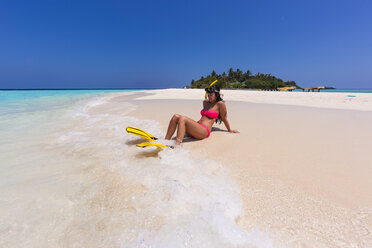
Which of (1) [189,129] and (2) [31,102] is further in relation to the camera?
(2) [31,102]

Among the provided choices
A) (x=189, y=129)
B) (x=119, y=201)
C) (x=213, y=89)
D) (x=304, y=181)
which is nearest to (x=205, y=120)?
(x=189, y=129)

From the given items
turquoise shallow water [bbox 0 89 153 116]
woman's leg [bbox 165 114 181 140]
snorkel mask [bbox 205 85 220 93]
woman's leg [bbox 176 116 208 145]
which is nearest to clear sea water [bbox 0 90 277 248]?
woman's leg [bbox 176 116 208 145]

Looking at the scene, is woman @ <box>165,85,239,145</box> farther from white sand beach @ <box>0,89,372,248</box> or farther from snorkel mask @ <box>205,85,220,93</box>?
white sand beach @ <box>0,89,372,248</box>

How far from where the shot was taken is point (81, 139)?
3.89 m

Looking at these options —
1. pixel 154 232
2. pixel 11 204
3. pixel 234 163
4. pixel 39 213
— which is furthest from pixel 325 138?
pixel 11 204

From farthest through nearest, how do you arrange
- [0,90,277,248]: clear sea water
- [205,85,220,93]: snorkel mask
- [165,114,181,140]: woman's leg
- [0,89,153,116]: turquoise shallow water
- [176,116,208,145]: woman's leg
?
[0,89,153,116]: turquoise shallow water → [205,85,220,93]: snorkel mask → [165,114,181,140]: woman's leg → [176,116,208,145]: woman's leg → [0,90,277,248]: clear sea water

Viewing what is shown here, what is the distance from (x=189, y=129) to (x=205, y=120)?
58 centimetres

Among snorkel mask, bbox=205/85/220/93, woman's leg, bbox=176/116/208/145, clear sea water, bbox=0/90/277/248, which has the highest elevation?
snorkel mask, bbox=205/85/220/93

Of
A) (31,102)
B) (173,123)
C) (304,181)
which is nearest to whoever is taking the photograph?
(304,181)

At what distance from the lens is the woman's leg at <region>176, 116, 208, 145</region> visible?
3412mm

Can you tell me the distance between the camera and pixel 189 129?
360 centimetres

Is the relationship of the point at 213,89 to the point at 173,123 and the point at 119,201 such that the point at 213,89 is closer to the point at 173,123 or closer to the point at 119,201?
the point at 173,123

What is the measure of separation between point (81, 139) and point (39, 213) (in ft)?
8.42

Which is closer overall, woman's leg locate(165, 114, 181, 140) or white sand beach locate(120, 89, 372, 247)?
white sand beach locate(120, 89, 372, 247)
